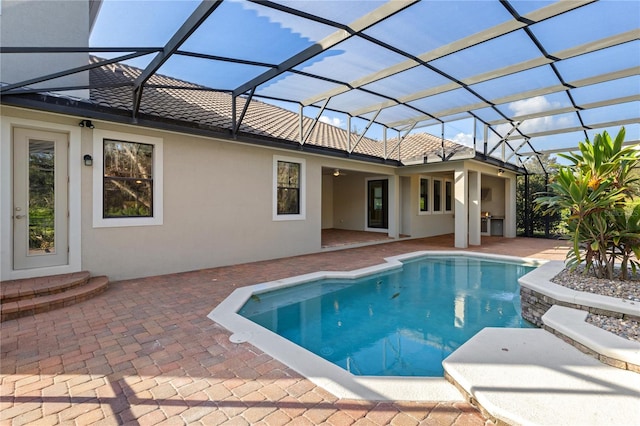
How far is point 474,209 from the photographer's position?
45.5 ft

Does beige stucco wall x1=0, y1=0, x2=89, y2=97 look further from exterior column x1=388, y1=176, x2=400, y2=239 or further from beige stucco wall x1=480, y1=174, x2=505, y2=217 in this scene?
beige stucco wall x1=480, y1=174, x2=505, y2=217

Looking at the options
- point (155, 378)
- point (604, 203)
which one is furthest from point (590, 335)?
point (155, 378)

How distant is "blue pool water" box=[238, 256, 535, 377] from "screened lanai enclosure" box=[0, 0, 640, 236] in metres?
4.74

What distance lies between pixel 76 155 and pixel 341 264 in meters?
7.11

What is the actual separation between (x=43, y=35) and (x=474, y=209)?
14985 mm

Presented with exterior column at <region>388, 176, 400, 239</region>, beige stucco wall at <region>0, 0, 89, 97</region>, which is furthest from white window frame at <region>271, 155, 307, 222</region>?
exterior column at <region>388, 176, 400, 239</region>

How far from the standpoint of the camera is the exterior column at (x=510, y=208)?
17.1 metres

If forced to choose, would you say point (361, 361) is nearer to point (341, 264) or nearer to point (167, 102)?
point (341, 264)

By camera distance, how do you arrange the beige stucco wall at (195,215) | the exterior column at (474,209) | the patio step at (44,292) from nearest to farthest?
the patio step at (44,292), the beige stucco wall at (195,215), the exterior column at (474,209)

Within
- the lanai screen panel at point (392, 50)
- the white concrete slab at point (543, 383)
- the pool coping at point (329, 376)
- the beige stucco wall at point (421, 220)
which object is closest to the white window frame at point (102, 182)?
the lanai screen panel at point (392, 50)

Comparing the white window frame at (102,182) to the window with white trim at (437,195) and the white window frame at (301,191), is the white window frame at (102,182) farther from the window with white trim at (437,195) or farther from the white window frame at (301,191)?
the window with white trim at (437,195)

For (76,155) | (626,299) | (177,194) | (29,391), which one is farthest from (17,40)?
(626,299)

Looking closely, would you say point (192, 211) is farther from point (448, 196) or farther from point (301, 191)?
point (448, 196)

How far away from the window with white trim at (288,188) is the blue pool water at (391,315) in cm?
347
